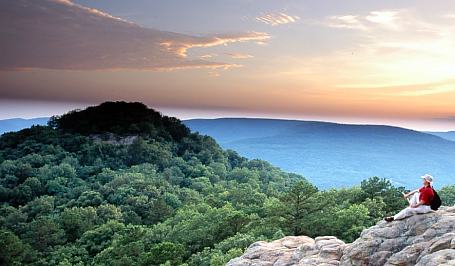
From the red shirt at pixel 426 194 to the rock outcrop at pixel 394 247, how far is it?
0.56 meters

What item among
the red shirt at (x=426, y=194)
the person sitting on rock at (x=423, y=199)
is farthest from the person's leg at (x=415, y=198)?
the red shirt at (x=426, y=194)

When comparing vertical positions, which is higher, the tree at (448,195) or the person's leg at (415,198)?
the person's leg at (415,198)

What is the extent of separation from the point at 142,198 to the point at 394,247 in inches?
2480

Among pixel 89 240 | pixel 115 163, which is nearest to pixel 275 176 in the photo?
pixel 115 163

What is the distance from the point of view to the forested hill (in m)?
36.3

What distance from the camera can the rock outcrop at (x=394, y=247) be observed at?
1381 cm

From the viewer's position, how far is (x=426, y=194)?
15625 millimetres

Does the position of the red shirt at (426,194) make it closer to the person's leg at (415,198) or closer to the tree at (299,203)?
the person's leg at (415,198)

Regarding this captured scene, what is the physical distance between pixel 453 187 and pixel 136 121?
366ft

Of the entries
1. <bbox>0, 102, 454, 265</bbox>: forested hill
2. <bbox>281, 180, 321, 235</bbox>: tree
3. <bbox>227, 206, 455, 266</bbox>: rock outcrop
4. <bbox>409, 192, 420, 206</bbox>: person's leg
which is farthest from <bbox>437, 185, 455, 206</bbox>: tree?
<bbox>409, 192, 420, 206</bbox>: person's leg

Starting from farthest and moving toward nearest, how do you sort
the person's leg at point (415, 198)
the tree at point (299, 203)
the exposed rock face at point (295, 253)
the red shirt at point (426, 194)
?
the tree at point (299, 203) < the exposed rock face at point (295, 253) < the person's leg at point (415, 198) < the red shirt at point (426, 194)

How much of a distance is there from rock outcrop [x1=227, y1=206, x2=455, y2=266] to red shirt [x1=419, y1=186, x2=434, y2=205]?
0.56 meters

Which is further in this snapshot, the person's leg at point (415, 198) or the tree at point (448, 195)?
the tree at point (448, 195)

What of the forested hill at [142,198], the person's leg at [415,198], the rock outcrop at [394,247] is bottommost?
the forested hill at [142,198]
